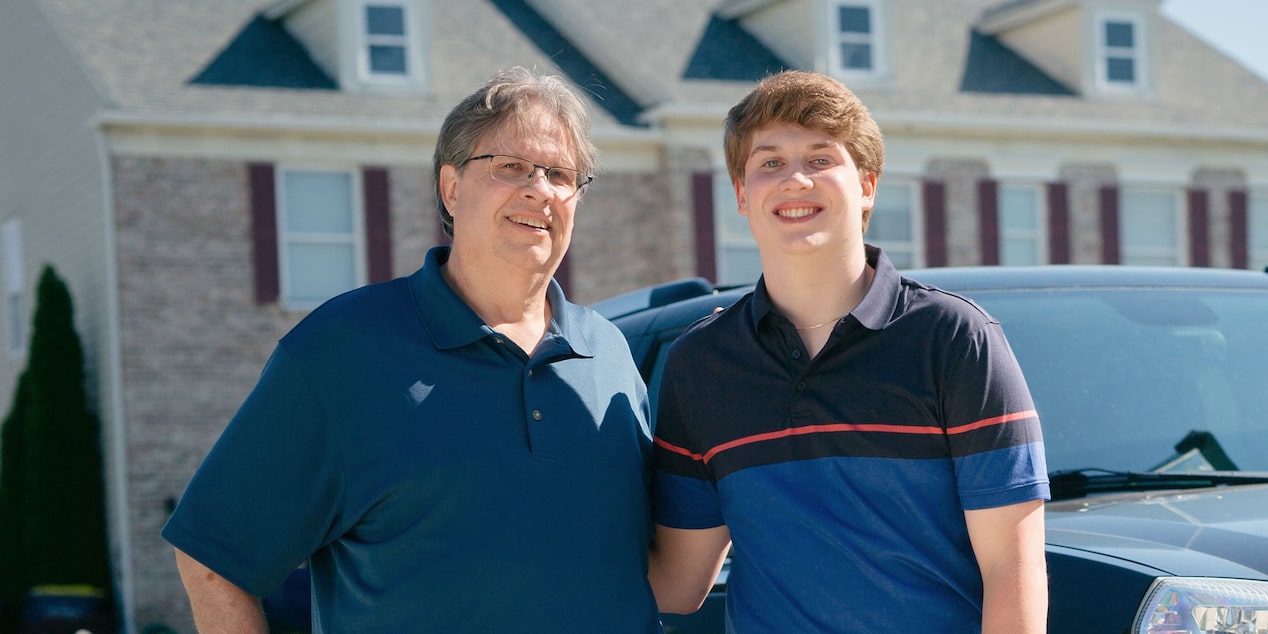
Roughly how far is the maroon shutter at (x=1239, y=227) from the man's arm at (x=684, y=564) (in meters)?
19.8

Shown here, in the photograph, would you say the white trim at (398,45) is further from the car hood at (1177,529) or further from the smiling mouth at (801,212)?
the smiling mouth at (801,212)

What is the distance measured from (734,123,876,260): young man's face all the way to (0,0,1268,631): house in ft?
44.1

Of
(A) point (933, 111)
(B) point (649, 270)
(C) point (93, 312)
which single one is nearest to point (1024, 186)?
(A) point (933, 111)

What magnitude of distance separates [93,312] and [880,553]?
54.4ft

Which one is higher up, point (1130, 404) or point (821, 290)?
point (821, 290)

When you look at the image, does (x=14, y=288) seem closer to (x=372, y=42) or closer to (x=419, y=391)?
(x=372, y=42)

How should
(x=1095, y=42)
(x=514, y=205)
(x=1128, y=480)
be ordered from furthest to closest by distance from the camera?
(x=1095, y=42) → (x=1128, y=480) → (x=514, y=205)

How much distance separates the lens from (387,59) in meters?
18.1

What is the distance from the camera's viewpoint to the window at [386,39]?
18.1 metres

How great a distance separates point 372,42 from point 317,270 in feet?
9.87

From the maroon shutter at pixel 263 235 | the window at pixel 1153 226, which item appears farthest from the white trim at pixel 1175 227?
the maroon shutter at pixel 263 235

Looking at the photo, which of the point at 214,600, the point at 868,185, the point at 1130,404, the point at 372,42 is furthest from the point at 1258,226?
the point at 214,600

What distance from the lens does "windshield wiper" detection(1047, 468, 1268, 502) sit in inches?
122

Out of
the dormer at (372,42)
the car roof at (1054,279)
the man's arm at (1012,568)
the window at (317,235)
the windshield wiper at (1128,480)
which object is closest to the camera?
the man's arm at (1012,568)
